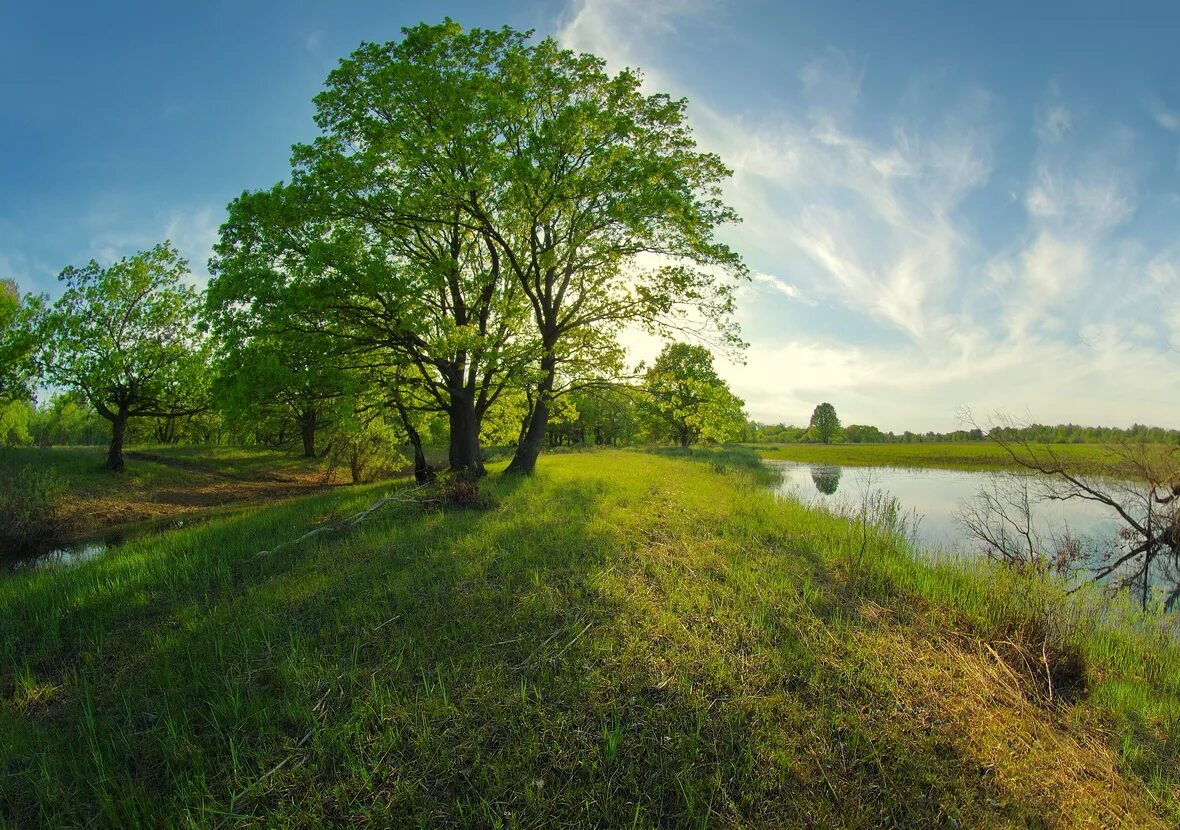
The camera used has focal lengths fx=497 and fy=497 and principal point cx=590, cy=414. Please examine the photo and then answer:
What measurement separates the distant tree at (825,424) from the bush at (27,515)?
5037 inches

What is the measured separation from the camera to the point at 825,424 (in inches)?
4781

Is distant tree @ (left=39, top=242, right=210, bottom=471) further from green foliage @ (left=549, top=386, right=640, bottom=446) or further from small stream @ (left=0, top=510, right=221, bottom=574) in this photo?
green foliage @ (left=549, top=386, right=640, bottom=446)

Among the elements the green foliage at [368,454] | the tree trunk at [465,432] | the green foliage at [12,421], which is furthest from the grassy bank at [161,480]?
the tree trunk at [465,432]

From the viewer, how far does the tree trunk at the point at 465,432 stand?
18.5 metres

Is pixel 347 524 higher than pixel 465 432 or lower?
lower

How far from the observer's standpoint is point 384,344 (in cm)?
1550

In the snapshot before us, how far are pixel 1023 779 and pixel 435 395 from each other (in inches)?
724

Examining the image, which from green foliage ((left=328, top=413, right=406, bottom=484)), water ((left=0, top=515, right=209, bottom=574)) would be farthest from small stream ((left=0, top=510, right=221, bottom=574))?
green foliage ((left=328, top=413, right=406, bottom=484))

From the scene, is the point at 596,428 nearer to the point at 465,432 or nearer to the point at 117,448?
the point at 465,432

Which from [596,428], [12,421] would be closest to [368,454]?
[12,421]

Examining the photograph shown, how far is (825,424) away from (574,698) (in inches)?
5150

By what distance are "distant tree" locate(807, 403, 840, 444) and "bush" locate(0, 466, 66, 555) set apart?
420 feet

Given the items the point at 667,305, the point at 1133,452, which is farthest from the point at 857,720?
the point at 1133,452

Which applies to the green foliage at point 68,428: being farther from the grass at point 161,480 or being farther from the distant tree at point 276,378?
the distant tree at point 276,378
